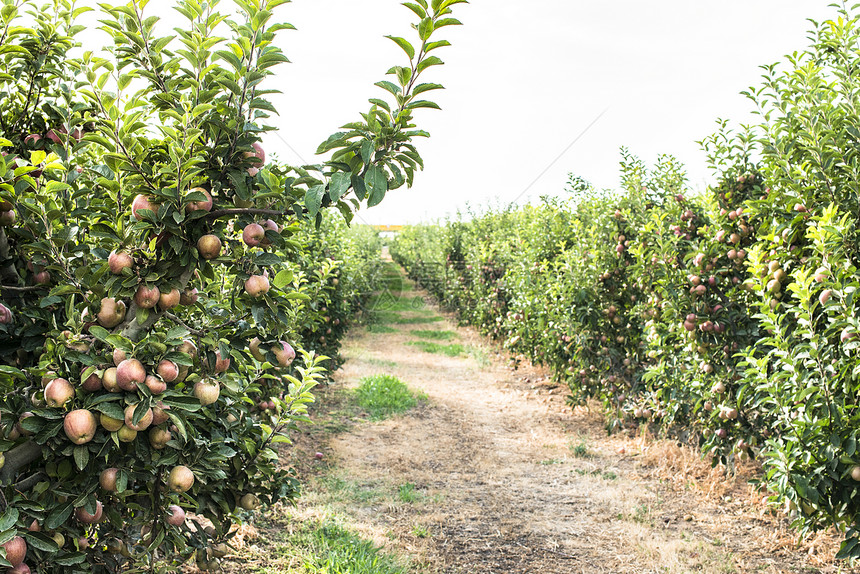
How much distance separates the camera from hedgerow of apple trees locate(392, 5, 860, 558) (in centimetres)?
304

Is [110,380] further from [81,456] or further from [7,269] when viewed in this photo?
[7,269]

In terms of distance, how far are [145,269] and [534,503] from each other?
3590 millimetres

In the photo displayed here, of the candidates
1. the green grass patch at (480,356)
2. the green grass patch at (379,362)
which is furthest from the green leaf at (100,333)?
the green grass patch at (480,356)

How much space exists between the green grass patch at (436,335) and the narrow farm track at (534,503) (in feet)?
17.5

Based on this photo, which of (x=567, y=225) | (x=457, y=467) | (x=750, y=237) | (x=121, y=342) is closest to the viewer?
(x=121, y=342)

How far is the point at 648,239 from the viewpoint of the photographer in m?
5.41

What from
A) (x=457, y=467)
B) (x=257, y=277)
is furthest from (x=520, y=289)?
(x=257, y=277)

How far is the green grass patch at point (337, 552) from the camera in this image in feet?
10.3

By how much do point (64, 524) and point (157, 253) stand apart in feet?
2.58

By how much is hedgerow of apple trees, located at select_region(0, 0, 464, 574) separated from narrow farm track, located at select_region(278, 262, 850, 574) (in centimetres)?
220

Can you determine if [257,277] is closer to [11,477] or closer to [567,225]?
[11,477]

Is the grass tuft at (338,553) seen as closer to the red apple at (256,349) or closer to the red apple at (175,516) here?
the red apple at (175,516)

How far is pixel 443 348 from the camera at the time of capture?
11.2 m

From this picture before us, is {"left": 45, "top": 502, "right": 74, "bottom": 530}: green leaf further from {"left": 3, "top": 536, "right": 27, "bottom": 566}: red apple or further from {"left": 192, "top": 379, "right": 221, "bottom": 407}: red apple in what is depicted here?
{"left": 192, "top": 379, "right": 221, "bottom": 407}: red apple
